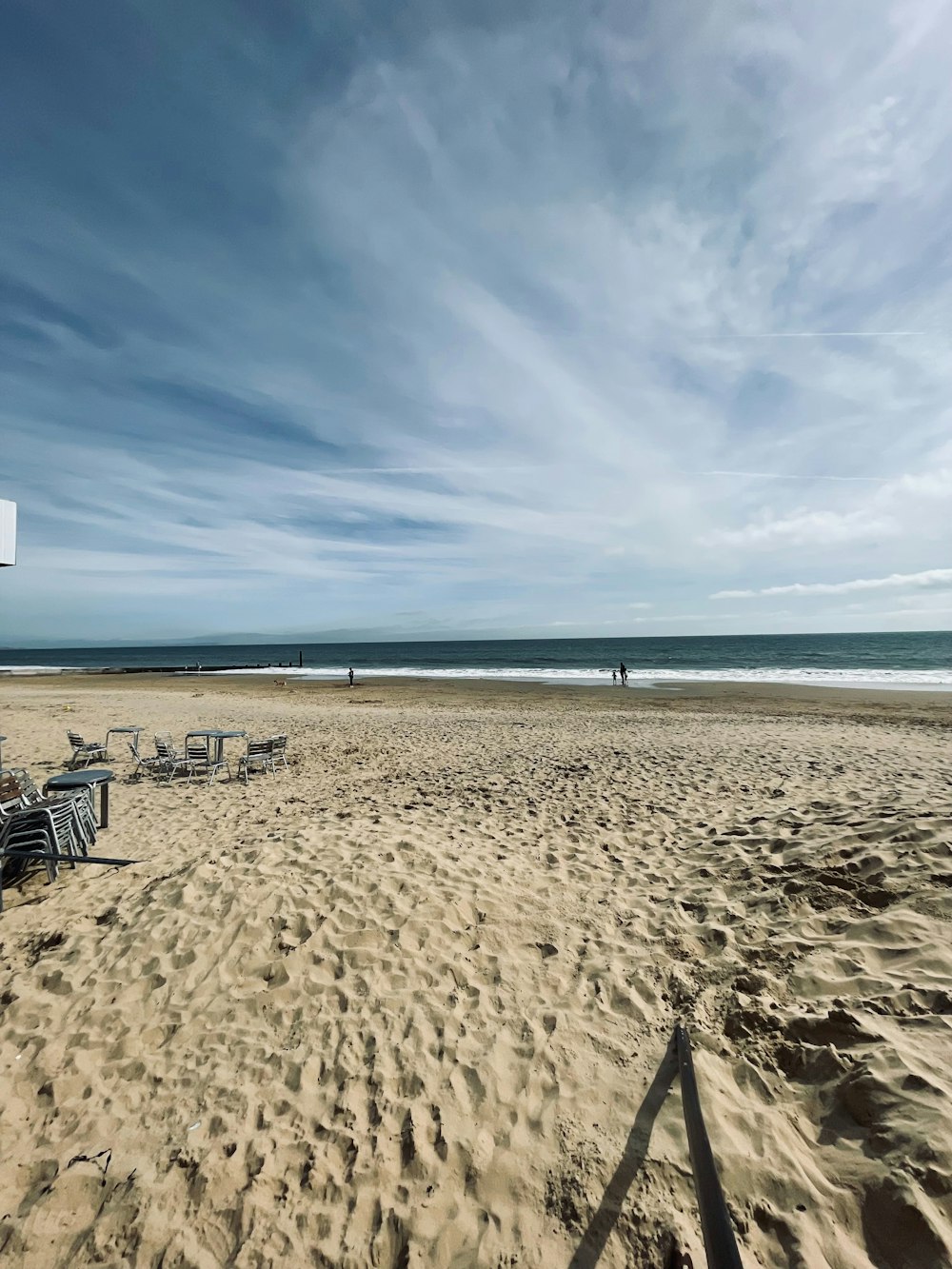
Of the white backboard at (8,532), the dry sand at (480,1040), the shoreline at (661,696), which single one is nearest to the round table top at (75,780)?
the dry sand at (480,1040)

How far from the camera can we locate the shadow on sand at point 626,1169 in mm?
2418

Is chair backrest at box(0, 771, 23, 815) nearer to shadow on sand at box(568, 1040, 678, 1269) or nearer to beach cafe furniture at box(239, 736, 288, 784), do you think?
beach cafe furniture at box(239, 736, 288, 784)

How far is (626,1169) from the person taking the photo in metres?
2.72

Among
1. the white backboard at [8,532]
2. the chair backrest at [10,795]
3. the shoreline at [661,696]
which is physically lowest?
the shoreline at [661,696]

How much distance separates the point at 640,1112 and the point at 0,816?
22.0 ft

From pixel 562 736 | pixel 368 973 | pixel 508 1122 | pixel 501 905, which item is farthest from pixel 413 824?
pixel 562 736

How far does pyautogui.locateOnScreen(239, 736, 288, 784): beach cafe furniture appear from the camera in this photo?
10.2 meters

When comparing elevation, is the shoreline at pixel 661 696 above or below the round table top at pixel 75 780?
below

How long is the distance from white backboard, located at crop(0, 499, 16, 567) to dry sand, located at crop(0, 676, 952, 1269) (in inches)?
126

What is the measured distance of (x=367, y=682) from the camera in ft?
137

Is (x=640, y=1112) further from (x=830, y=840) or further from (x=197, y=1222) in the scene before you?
(x=830, y=840)

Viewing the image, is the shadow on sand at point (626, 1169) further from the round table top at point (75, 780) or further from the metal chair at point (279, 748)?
the metal chair at point (279, 748)

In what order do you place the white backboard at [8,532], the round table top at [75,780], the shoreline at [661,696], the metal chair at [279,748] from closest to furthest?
the white backboard at [8,532] → the round table top at [75,780] → the metal chair at [279,748] → the shoreline at [661,696]

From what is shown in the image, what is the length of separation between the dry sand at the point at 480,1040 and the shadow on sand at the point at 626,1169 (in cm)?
1
